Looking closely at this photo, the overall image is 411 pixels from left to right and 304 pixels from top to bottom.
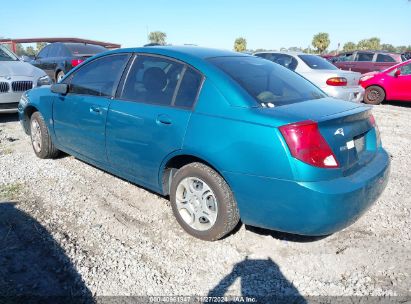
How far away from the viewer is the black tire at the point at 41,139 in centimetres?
480

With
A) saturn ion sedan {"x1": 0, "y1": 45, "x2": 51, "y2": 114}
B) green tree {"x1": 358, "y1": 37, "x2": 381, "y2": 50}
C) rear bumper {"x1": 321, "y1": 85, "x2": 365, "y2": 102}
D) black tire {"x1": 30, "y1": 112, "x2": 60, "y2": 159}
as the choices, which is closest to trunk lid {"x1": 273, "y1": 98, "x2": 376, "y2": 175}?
black tire {"x1": 30, "y1": 112, "x2": 60, "y2": 159}

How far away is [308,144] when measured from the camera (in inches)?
95.5

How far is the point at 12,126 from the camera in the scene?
704cm

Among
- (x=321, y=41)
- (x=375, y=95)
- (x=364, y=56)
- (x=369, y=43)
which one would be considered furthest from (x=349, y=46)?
(x=375, y=95)

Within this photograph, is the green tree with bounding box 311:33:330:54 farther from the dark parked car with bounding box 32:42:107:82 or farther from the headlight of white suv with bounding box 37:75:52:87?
the headlight of white suv with bounding box 37:75:52:87

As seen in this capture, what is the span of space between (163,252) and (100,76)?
2.16 meters

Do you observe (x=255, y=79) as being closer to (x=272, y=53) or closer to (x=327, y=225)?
(x=327, y=225)

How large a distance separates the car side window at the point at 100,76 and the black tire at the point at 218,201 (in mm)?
1366

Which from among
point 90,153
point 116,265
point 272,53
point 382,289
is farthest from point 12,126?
point 382,289

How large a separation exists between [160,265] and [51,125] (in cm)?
280

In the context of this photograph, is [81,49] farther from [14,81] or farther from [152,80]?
[152,80]

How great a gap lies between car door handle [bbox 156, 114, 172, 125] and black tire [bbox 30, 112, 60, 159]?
242cm

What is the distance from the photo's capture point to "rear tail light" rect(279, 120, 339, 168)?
7.89 ft

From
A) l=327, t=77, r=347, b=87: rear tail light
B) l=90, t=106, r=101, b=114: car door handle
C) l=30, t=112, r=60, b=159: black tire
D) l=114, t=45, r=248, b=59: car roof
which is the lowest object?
l=30, t=112, r=60, b=159: black tire
